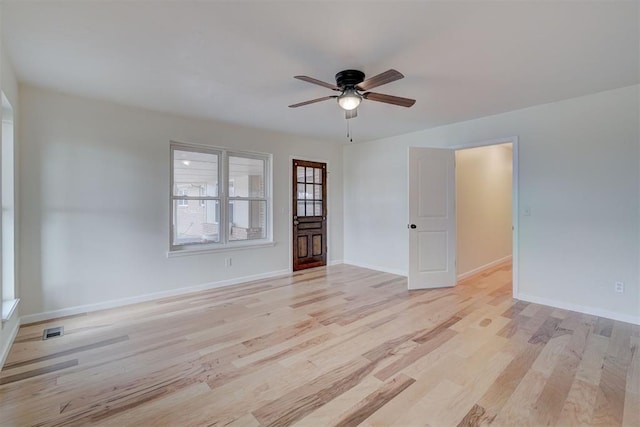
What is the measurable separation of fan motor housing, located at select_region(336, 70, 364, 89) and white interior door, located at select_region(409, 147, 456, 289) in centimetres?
190

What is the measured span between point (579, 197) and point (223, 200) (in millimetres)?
4627

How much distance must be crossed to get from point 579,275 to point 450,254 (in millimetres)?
1471

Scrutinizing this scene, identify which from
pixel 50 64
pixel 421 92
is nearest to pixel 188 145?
pixel 50 64

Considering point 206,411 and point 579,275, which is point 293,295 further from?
point 579,275

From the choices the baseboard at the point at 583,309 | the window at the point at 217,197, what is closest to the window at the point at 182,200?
the window at the point at 217,197

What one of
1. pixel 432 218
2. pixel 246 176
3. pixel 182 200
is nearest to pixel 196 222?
pixel 182 200

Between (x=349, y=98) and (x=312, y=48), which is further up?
(x=312, y=48)

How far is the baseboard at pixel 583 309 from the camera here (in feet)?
10.1

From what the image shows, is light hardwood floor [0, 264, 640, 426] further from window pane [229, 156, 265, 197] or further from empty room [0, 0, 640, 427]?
window pane [229, 156, 265, 197]

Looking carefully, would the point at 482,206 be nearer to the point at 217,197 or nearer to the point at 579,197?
the point at 579,197

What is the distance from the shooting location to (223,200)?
4.57 meters

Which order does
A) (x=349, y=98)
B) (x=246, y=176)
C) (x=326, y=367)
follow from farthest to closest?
(x=246, y=176) < (x=349, y=98) < (x=326, y=367)

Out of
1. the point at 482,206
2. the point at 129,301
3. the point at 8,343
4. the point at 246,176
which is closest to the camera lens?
the point at 8,343

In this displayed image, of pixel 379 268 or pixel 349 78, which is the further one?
pixel 379 268
